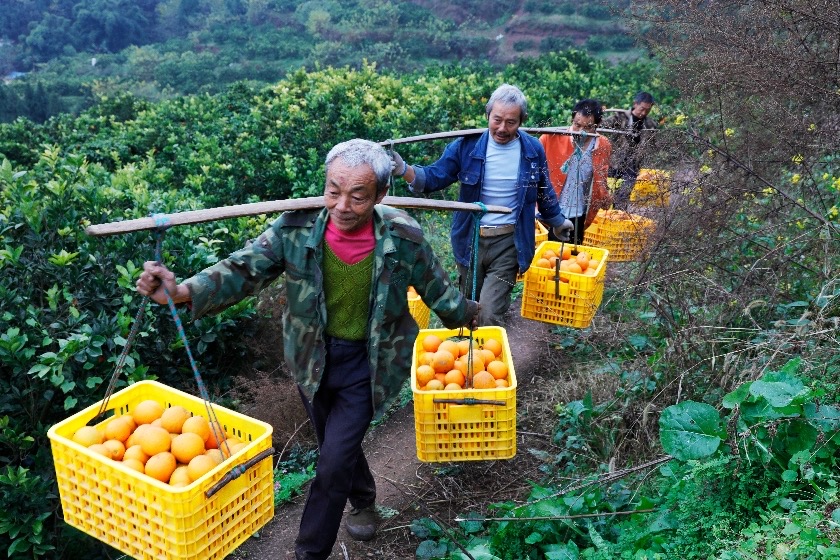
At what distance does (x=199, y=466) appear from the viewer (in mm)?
3047

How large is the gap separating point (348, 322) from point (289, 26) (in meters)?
34.2

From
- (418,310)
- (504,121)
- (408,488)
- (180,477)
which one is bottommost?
(408,488)

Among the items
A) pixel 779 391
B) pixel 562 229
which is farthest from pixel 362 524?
pixel 562 229

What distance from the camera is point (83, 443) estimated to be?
3141mm

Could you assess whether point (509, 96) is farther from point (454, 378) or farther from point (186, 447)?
point (186, 447)

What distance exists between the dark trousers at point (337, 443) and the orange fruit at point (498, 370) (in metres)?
0.92

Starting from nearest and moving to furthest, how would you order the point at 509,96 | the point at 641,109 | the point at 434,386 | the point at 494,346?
the point at 434,386
the point at 494,346
the point at 509,96
the point at 641,109

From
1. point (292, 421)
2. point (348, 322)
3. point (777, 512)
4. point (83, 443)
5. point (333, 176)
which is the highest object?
point (333, 176)

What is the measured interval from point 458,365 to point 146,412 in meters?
1.65

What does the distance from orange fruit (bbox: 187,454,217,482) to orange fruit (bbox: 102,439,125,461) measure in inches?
11.3

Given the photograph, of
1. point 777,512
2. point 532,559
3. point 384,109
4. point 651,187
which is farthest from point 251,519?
point 384,109

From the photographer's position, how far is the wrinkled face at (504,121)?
4898mm

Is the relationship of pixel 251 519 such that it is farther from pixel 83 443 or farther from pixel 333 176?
pixel 333 176

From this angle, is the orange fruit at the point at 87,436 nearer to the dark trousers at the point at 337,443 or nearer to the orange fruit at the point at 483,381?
the dark trousers at the point at 337,443
